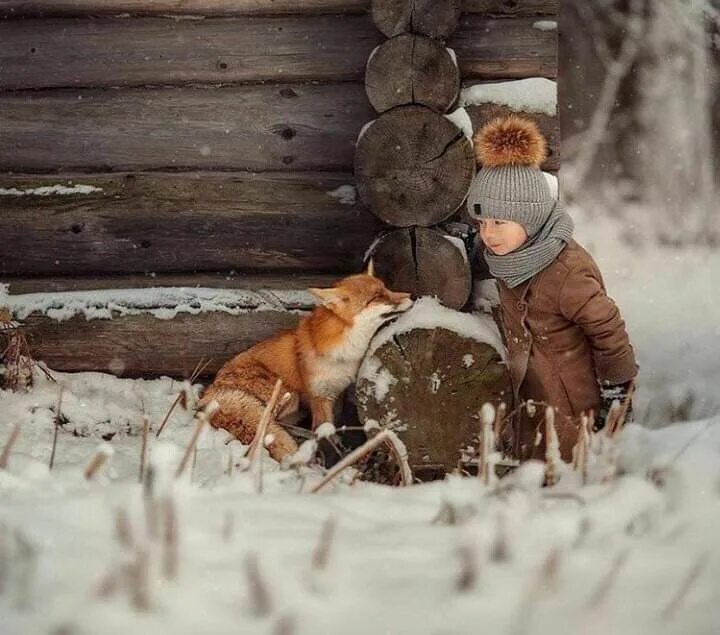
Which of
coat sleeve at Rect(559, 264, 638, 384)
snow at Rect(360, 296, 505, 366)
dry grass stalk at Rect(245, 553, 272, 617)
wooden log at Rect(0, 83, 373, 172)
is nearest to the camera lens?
dry grass stalk at Rect(245, 553, 272, 617)

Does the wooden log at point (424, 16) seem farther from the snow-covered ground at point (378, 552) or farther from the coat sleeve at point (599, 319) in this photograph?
the snow-covered ground at point (378, 552)

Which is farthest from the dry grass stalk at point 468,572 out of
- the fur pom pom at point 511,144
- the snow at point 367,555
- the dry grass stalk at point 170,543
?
the fur pom pom at point 511,144

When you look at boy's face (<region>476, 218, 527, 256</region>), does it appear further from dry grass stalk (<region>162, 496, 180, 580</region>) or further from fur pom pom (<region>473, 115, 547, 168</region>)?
dry grass stalk (<region>162, 496, 180, 580</region>)

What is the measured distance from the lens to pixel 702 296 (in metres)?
6.41

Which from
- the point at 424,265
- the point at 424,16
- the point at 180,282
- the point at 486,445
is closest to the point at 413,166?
the point at 424,265

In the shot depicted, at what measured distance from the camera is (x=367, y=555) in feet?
5.19

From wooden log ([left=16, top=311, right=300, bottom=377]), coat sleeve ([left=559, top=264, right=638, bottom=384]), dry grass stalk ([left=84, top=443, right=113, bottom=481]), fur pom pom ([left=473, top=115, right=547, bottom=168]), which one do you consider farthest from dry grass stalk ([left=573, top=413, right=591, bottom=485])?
wooden log ([left=16, top=311, right=300, bottom=377])

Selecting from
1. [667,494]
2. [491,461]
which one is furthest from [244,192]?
[667,494]

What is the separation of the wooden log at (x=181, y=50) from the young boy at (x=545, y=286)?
4.13 ft

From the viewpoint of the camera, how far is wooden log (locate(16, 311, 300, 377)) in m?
5.00

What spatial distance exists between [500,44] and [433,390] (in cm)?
192

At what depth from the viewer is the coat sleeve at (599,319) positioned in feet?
12.2

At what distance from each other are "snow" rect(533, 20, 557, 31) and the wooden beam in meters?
0.05

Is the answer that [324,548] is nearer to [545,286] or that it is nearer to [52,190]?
[545,286]
